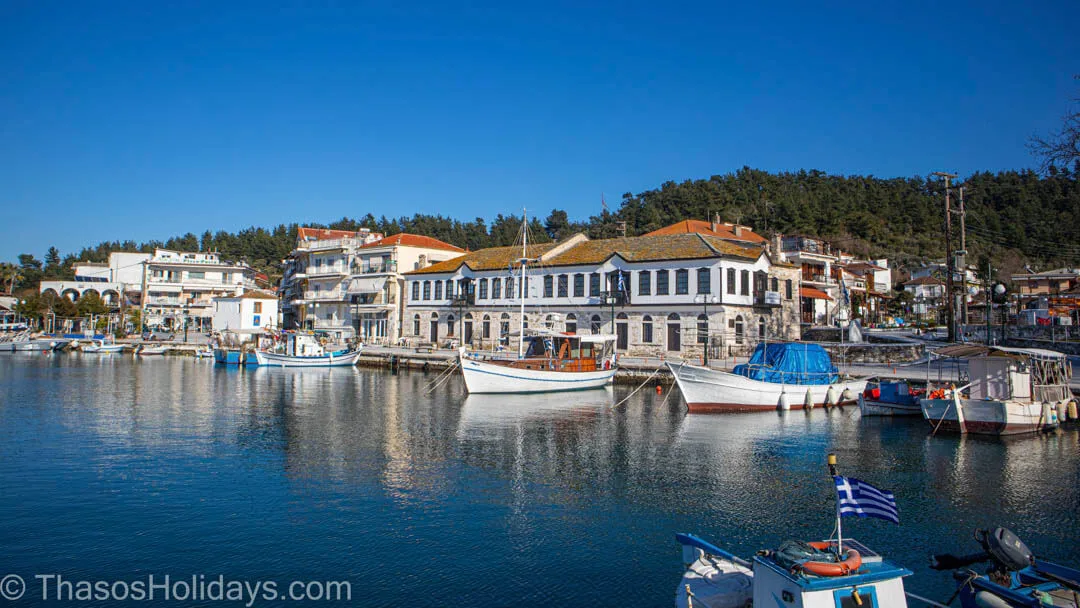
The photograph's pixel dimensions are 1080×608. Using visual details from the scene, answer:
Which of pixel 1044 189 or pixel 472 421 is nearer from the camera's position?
pixel 472 421

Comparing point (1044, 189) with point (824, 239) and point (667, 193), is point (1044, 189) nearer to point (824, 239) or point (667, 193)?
point (824, 239)

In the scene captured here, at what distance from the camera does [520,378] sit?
107ft

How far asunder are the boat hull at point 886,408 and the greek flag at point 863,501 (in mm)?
Answer: 19903

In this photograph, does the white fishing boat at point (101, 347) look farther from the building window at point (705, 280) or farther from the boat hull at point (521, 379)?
the building window at point (705, 280)

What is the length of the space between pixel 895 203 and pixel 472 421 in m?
83.1

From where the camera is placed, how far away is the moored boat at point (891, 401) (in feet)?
84.8

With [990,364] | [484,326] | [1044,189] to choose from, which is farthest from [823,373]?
[1044,189]

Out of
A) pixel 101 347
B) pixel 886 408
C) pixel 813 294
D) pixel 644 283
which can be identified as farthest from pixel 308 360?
pixel 813 294

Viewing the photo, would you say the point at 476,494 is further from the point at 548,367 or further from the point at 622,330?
the point at 622,330

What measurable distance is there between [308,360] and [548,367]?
2270 centimetres

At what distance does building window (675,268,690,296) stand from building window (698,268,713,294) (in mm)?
803

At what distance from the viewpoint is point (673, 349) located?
41.7 meters

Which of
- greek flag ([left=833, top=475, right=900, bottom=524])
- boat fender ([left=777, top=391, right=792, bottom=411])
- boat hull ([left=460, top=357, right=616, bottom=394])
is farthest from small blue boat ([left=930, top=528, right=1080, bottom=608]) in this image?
boat hull ([left=460, top=357, right=616, bottom=394])

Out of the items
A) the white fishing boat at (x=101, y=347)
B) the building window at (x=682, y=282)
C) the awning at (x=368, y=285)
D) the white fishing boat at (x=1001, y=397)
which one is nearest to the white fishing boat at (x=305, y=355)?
the awning at (x=368, y=285)
